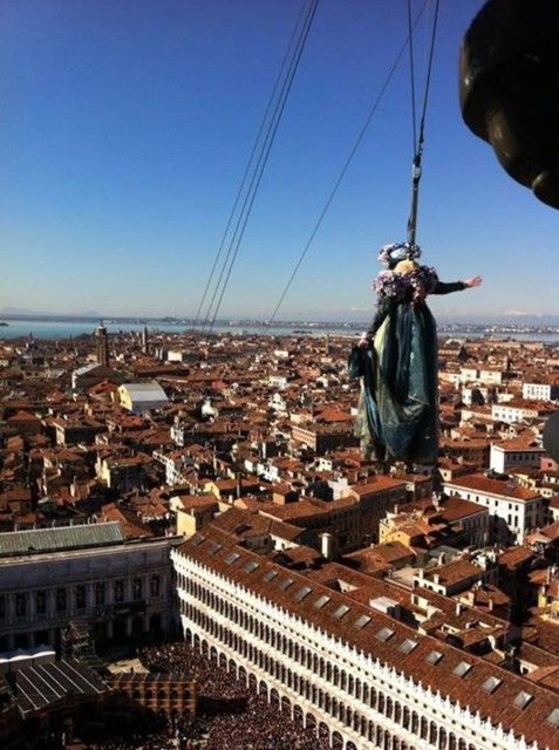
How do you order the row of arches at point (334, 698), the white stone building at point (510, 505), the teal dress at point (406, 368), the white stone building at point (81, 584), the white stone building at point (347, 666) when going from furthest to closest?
1. the white stone building at point (510, 505)
2. the white stone building at point (81, 584)
3. the row of arches at point (334, 698)
4. the white stone building at point (347, 666)
5. the teal dress at point (406, 368)

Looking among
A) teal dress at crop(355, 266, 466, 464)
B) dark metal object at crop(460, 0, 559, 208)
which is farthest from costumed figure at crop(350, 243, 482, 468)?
dark metal object at crop(460, 0, 559, 208)

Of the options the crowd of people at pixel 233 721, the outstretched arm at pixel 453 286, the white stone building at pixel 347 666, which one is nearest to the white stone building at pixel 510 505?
the white stone building at pixel 347 666

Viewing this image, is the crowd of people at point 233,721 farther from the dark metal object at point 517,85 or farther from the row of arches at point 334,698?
the dark metal object at point 517,85

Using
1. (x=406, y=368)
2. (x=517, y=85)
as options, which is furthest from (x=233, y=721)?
(x=517, y=85)

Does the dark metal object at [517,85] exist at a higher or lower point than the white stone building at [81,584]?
higher

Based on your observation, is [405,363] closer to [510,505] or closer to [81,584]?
[81,584]

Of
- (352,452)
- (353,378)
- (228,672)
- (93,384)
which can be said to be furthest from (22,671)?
(93,384)

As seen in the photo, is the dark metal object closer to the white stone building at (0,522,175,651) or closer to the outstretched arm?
the outstretched arm

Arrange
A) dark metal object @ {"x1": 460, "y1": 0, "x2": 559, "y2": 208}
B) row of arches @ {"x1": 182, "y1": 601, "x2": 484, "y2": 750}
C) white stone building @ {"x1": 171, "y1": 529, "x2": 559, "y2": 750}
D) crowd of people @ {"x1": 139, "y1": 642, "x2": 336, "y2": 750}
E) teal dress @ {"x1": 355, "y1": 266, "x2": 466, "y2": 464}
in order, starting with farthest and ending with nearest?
crowd of people @ {"x1": 139, "y1": 642, "x2": 336, "y2": 750}
row of arches @ {"x1": 182, "y1": 601, "x2": 484, "y2": 750}
white stone building @ {"x1": 171, "y1": 529, "x2": 559, "y2": 750}
teal dress @ {"x1": 355, "y1": 266, "x2": 466, "y2": 464}
dark metal object @ {"x1": 460, "y1": 0, "x2": 559, "y2": 208}

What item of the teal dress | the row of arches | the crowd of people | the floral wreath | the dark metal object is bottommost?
the crowd of people
